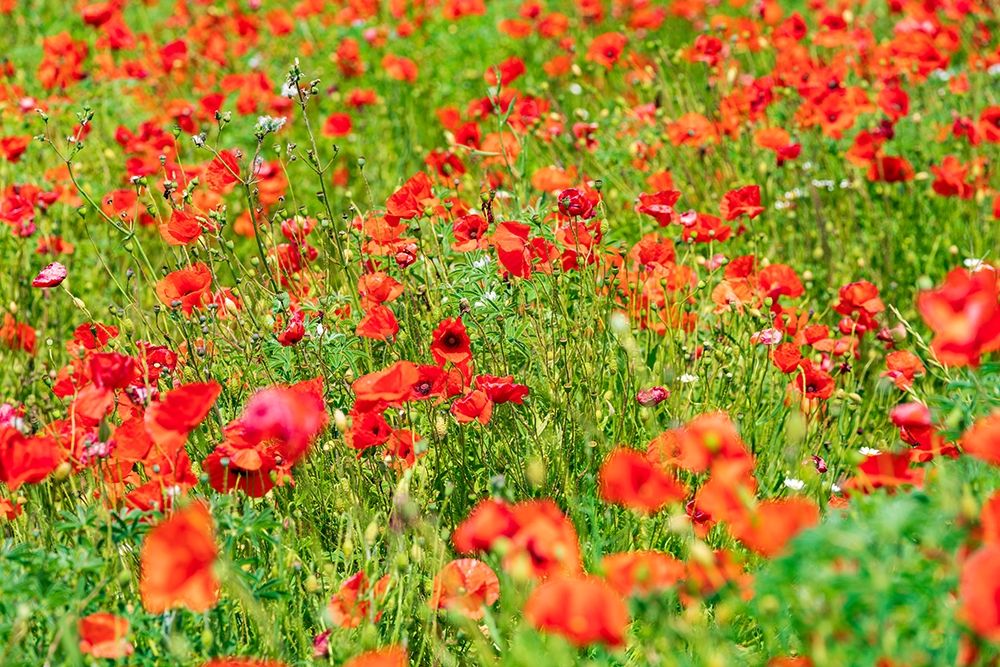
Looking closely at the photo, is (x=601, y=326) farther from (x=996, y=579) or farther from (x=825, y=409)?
(x=996, y=579)

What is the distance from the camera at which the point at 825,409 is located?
10.0 ft

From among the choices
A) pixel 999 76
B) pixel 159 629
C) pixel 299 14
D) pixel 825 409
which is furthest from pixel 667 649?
pixel 299 14

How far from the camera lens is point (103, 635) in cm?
168

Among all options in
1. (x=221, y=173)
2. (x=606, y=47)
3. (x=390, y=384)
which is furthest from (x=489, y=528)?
(x=606, y=47)

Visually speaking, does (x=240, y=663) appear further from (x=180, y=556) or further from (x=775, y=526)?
(x=775, y=526)

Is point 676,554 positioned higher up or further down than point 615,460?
further down

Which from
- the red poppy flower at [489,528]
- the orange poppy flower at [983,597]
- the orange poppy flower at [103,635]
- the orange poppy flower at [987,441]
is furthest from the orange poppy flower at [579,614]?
the orange poppy flower at [103,635]

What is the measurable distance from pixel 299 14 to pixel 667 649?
5839 mm

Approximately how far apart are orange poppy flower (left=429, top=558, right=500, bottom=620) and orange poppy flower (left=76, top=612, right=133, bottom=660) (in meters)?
0.48

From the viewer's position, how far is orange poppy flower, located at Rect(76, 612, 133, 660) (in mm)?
1671

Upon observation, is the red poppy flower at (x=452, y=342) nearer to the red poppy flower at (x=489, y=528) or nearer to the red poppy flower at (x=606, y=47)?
the red poppy flower at (x=489, y=528)

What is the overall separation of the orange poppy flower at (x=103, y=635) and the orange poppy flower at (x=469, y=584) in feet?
1.56

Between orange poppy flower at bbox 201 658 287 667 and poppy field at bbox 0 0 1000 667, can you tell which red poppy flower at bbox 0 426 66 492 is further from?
orange poppy flower at bbox 201 658 287 667

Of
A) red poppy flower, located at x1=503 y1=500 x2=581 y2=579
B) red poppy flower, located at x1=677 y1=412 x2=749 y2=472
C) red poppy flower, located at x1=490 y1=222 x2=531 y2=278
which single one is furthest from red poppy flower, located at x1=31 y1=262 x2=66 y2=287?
red poppy flower, located at x1=677 y1=412 x2=749 y2=472
